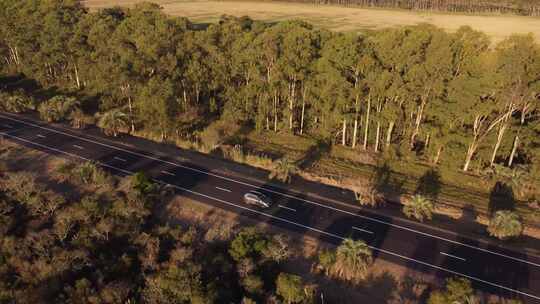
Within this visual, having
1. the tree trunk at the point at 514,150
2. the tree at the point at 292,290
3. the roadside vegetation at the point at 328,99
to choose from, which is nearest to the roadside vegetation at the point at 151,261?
the tree at the point at 292,290

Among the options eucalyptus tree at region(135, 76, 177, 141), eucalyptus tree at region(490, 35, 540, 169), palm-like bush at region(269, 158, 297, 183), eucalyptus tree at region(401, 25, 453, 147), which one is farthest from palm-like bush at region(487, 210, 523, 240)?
eucalyptus tree at region(135, 76, 177, 141)

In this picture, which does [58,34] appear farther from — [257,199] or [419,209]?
[419,209]

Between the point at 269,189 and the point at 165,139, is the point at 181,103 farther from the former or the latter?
the point at 269,189

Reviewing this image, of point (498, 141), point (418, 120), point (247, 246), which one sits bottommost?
point (247, 246)

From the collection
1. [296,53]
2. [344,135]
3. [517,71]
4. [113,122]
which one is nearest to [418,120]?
[344,135]

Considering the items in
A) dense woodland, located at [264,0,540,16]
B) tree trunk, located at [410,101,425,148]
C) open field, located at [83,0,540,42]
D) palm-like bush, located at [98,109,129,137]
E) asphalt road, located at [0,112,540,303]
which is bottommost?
asphalt road, located at [0,112,540,303]

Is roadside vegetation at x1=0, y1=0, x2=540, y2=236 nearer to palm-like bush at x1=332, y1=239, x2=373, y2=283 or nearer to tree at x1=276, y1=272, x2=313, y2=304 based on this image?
palm-like bush at x1=332, y1=239, x2=373, y2=283

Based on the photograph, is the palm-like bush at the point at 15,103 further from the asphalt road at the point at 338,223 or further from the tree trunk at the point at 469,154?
the tree trunk at the point at 469,154
